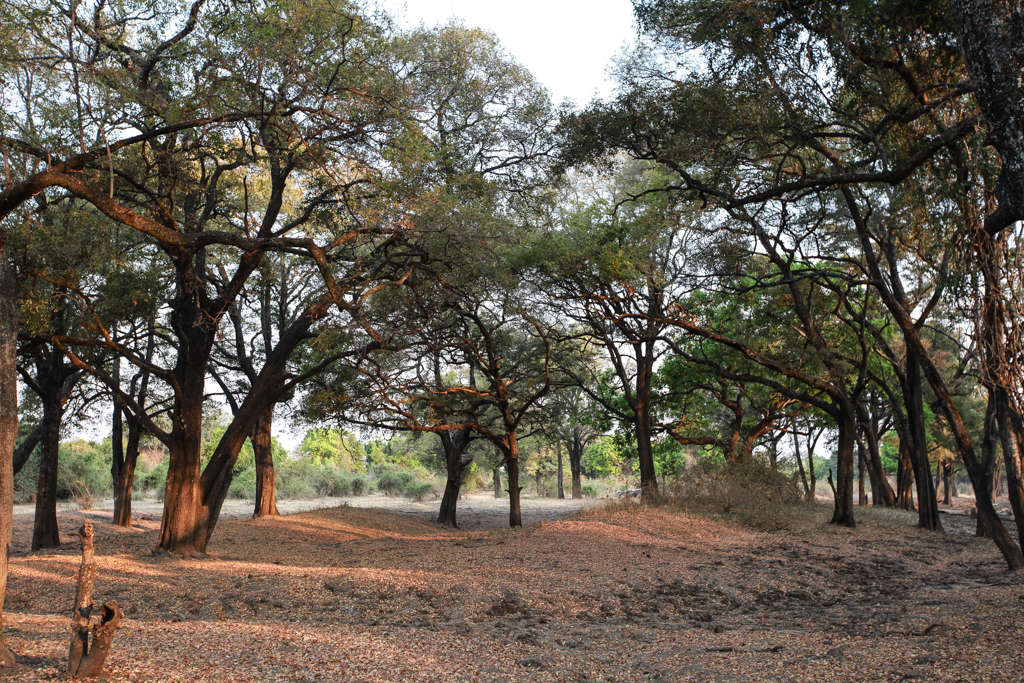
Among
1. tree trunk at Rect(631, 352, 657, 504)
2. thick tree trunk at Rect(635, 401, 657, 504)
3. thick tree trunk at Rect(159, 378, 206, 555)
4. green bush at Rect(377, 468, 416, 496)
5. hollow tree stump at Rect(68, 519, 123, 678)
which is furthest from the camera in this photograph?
green bush at Rect(377, 468, 416, 496)

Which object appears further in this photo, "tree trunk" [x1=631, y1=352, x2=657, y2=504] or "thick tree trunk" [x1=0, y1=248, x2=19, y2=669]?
"tree trunk" [x1=631, y1=352, x2=657, y2=504]

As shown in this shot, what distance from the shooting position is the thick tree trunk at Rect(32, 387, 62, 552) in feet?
43.1

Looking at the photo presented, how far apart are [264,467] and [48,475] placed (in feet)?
19.8

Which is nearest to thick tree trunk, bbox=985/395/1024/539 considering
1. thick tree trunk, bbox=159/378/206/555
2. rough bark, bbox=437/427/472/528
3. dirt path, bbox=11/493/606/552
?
dirt path, bbox=11/493/606/552

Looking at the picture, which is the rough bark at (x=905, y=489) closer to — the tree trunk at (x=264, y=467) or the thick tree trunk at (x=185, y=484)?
the tree trunk at (x=264, y=467)

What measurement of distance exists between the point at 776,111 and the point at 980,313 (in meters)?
4.55

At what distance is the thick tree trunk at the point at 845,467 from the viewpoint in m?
15.3

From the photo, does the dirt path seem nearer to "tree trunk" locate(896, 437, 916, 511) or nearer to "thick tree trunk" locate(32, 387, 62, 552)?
"thick tree trunk" locate(32, 387, 62, 552)

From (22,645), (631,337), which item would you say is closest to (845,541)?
(631,337)

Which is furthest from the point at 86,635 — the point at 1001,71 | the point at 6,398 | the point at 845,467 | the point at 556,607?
the point at 845,467

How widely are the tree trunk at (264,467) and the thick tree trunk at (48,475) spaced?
214 inches

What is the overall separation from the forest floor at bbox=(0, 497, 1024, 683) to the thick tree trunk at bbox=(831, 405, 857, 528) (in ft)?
5.12

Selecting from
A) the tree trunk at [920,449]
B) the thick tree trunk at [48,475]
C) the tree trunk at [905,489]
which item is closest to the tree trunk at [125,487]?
the thick tree trunk at [48,475]

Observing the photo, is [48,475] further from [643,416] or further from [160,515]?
[643,416]
